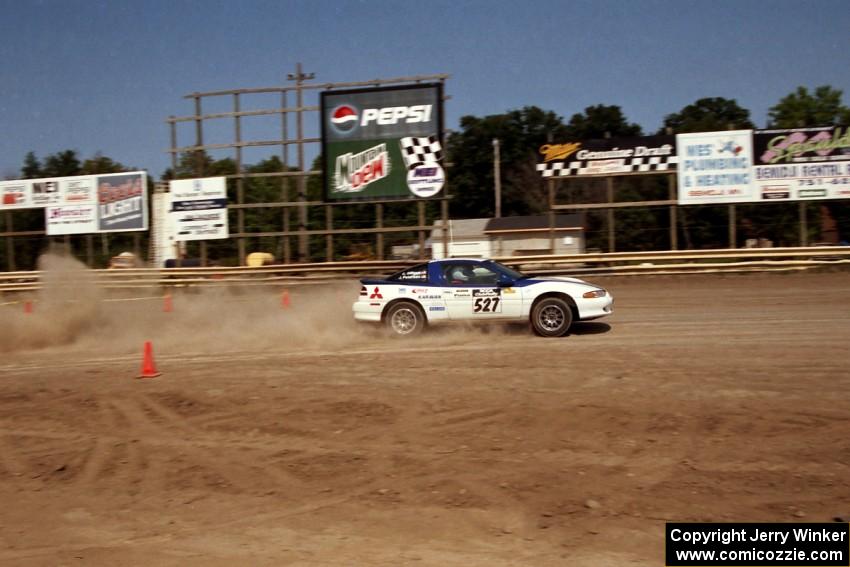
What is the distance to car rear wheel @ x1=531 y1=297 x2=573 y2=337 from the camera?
1174 centimetres

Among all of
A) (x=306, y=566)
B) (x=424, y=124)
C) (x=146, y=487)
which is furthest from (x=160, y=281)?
(x=306, y=566)

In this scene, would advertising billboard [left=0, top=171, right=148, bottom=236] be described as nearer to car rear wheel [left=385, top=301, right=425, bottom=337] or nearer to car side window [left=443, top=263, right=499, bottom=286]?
car rear wheel [left=385, top=301, right=425, bottom=337]

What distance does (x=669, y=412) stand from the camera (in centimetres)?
704

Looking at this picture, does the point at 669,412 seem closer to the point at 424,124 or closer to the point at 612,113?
the point at 424,124

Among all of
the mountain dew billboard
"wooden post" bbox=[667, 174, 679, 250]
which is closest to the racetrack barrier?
"wooden post" bbox=[667, 174, 679, 250]

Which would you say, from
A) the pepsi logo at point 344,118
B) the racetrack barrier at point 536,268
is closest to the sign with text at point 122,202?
the racetrack barrier at point 536,268

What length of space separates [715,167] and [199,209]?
776 inches

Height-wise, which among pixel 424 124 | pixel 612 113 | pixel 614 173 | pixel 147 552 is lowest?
pixel 147 552

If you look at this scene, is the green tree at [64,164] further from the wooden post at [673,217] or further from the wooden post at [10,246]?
the wooden post at [673,217]

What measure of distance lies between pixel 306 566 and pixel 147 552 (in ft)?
3.77

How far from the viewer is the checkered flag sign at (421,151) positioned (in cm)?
2589

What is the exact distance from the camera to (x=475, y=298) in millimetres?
12172

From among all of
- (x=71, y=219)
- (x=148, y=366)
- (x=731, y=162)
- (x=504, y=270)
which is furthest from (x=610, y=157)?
(x=71, y=219)

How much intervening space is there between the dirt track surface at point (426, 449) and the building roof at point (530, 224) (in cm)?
3620
